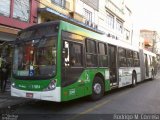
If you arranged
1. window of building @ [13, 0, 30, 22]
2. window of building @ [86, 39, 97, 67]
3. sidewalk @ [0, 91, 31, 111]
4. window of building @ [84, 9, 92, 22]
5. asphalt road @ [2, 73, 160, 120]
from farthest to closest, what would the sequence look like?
window of building @ [84, 9, 92, 22]
window of building @ [13, 0, 30, 22]
window of building @ [86, 39, 97, 67]
sidewalk @ [0, 91, 31, 111]
asphalt road @ [2, 73, 160, 120]

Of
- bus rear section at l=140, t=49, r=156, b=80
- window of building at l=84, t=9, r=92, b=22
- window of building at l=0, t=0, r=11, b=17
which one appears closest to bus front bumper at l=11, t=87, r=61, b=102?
window of building at l=0, t=0, r=11, b=17

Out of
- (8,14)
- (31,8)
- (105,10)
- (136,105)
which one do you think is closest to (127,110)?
(136,105)

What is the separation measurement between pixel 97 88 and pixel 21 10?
8.22m

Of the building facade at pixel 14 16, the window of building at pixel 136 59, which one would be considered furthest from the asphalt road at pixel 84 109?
the window of building at pixel 136 59

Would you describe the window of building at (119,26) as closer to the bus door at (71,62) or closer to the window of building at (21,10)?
the window of building at (21,10)

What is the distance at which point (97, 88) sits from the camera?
38.7 feet

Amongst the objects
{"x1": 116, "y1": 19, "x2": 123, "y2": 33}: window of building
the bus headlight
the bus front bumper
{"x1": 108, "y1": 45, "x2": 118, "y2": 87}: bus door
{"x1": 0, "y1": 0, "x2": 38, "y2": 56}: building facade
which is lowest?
the bus front bumper

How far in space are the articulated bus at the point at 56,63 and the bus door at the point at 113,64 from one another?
1439 millimetres

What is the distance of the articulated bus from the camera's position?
9.14m

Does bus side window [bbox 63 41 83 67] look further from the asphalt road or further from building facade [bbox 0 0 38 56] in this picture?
building facade [bbox 0 0 38 56]

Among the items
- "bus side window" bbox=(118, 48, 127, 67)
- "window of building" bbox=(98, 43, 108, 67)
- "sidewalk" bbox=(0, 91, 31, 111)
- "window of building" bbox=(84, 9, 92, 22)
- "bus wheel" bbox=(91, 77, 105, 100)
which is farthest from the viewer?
"window of building" bbox=(84, 9, 92, 22)

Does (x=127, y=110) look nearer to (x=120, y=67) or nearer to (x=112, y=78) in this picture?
(x=112, y=78)

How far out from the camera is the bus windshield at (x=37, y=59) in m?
9.26

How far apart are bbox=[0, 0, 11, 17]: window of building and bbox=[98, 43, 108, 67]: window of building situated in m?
6.43
